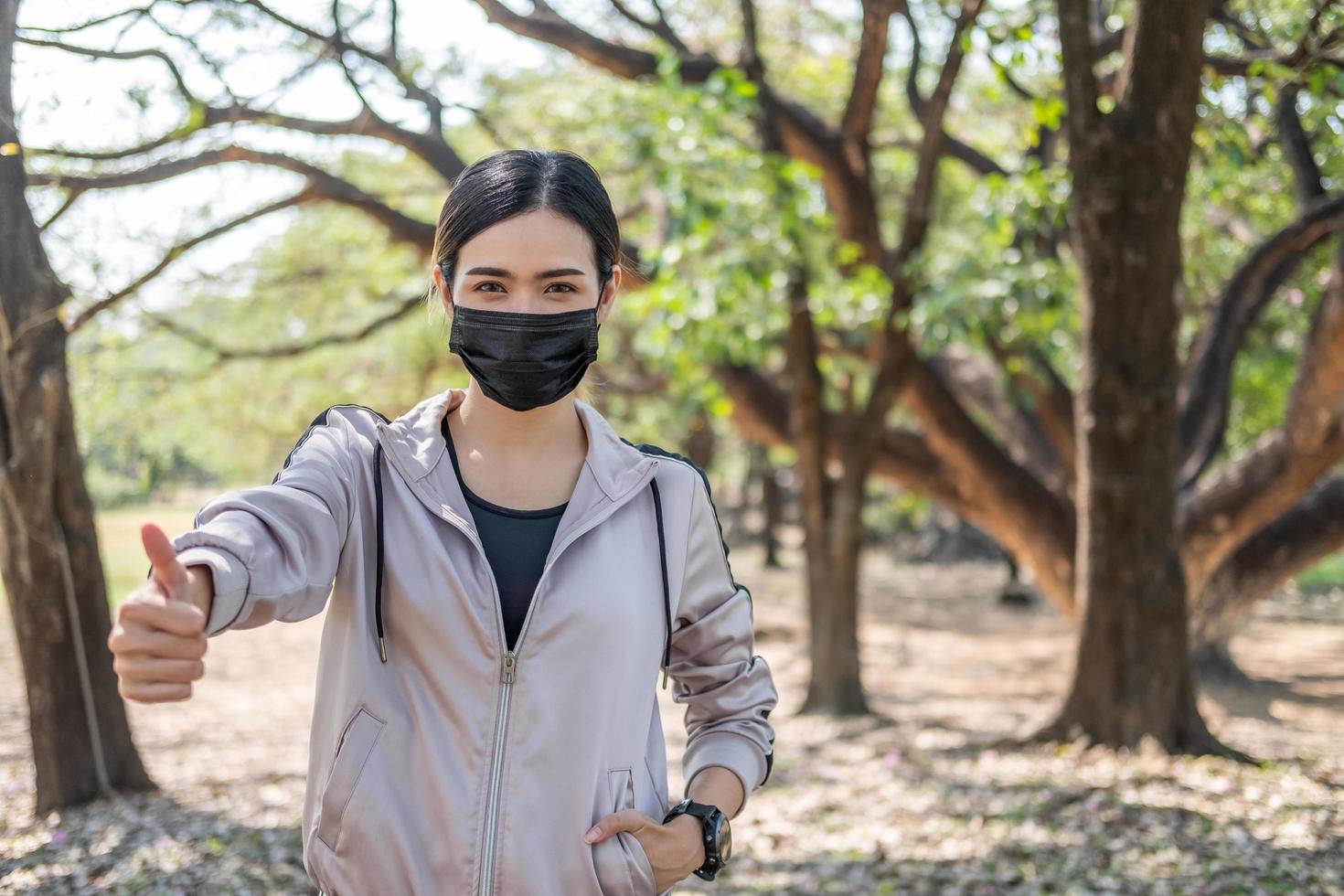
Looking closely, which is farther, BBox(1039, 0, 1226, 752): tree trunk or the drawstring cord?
BBox(1039, 0, 1226, 752): tree trunk

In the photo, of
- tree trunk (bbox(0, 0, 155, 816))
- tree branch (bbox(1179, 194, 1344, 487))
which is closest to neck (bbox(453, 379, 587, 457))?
tree trunk (bbox(0, 0, 155, 816))

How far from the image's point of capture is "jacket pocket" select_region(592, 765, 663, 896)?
1.82 metres

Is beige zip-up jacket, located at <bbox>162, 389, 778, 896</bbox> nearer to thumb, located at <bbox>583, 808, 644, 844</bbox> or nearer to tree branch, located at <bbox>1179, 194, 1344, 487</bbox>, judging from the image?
thumb, located at <bbox>583, 808, 644, 844</bbox>

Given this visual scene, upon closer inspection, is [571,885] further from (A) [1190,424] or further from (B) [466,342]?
(A) [1190,424]

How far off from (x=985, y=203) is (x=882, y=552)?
86.2 feet

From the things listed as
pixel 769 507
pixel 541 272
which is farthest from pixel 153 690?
pixel 769 507

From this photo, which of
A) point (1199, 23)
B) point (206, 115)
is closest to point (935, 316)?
point (1199, 23)

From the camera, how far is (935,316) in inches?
288

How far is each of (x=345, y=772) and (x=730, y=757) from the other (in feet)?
2.44

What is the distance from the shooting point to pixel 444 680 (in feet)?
5.81

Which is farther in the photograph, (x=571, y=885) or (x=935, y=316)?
(x=935, y=316)

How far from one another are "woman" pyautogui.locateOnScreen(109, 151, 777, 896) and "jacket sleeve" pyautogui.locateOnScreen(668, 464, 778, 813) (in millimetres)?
12

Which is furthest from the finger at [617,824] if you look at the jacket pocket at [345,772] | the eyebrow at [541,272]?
the eyebrow at [541,272]

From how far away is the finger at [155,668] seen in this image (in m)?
1.31
